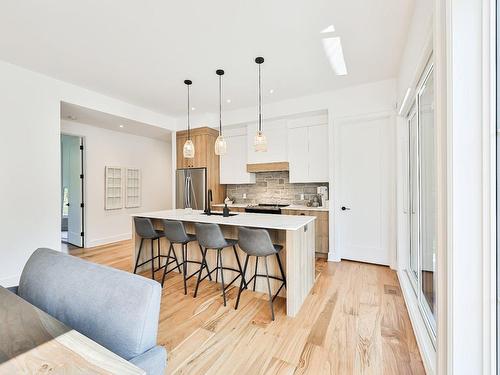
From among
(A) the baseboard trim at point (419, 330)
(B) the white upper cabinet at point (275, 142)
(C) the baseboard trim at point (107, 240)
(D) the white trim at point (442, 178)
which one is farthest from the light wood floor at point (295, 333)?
(C) the baseboard trim at point (107, 240)

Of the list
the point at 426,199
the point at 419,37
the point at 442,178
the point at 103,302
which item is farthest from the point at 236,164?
the point at 103,302

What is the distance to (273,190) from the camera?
5332 mm

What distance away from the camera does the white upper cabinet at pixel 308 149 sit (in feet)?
14.7

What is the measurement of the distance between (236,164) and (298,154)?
1.49 metres

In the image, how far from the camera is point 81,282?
117 centimetres

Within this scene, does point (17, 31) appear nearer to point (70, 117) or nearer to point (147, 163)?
point (70, 117)

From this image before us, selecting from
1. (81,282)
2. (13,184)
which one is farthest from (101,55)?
(81,282)

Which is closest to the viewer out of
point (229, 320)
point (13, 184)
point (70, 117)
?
point (229, 320)

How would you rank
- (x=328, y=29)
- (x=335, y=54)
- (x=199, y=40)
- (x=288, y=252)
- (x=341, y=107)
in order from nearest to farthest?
(x=288, y=252) → (x=328, y=29) → (x=199, y=40) → (x=335, y=54) → (x=341, y=107)

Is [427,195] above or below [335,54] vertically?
below

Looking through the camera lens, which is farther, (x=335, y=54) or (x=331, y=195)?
(x=331, y=195)

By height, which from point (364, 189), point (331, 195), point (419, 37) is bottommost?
point (331, 195)

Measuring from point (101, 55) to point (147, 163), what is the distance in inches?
147

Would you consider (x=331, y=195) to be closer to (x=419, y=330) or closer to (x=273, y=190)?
(x=273, y=190)
